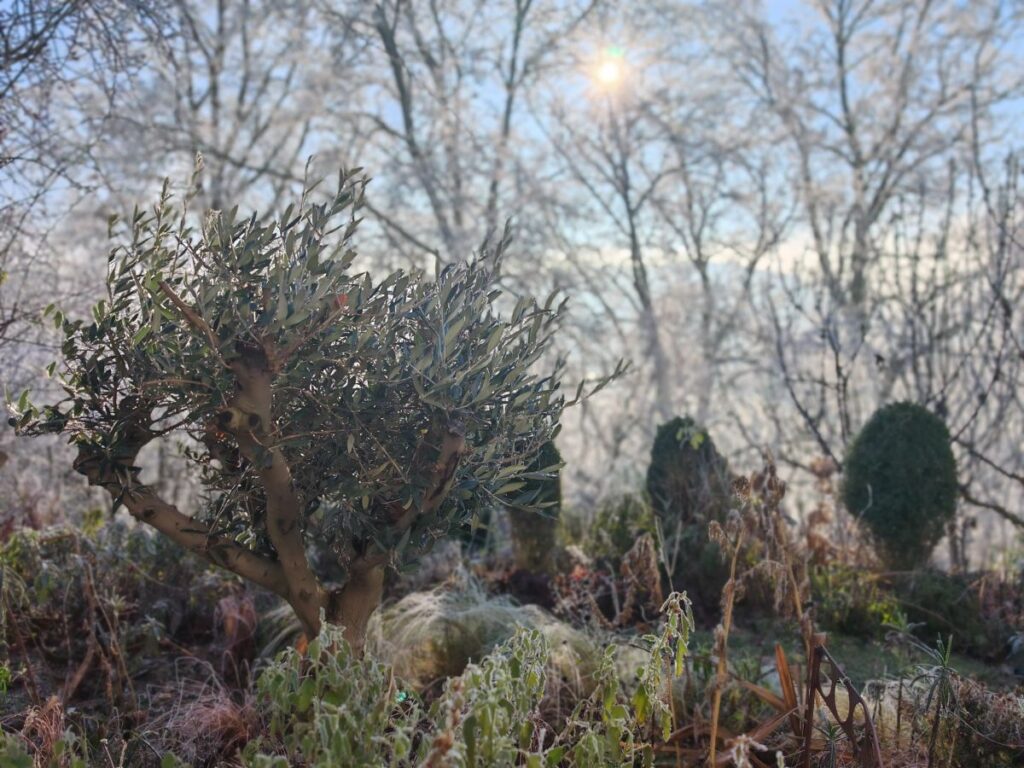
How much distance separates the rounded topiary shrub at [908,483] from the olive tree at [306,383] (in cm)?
367

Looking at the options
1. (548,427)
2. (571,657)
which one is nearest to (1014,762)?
(571,657)

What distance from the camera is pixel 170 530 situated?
2.49 meters

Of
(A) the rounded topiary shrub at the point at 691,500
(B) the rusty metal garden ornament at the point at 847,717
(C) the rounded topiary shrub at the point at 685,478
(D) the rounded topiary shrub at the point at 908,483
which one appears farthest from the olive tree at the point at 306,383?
(D) the rounded topiary shrub at the point at 908,483

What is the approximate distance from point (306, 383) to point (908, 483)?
4.28 meters

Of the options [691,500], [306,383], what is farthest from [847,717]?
[691,500]

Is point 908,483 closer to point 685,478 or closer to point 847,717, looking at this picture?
point 685,478

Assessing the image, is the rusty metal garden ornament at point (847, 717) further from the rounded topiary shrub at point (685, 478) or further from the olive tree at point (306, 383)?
the rounded topiary shrub at point (685, 478)

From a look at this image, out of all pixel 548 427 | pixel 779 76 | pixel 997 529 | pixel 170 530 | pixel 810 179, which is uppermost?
pixel 779 76

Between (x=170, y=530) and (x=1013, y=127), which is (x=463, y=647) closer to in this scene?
(x=170, y=530)

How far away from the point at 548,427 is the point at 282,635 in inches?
73.9

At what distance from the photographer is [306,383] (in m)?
2.34

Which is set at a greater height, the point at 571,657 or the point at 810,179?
the point at 810,179

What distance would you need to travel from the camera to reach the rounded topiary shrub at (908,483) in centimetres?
526

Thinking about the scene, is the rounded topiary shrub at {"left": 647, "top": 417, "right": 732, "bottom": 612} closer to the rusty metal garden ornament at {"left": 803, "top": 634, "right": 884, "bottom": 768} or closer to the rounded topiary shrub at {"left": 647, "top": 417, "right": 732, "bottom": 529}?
the rounded topiary shrub at {"left": 647, "top": 417, "right": 732, "bottom": 529}
